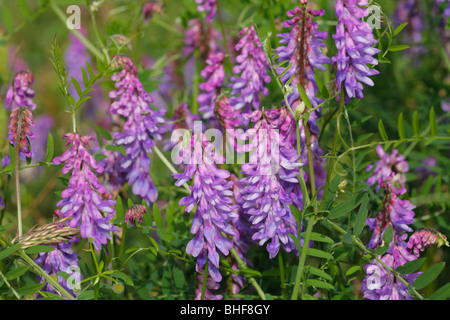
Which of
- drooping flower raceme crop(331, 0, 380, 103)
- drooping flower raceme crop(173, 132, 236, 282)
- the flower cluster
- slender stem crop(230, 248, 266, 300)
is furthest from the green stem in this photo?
drooping flower raceme crop(331, 0, 380, 103)

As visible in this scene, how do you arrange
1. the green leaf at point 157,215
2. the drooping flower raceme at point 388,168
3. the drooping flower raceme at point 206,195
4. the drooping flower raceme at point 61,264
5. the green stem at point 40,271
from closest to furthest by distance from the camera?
the drooping flower raceme at point 206,195 → the green stem at point 40,271 → the drooping flower raceme at point 61,264 → the green leaf at point 157,215 → the drooping flower raceme at point 388,168

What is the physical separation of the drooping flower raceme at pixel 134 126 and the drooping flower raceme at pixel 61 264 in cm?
30

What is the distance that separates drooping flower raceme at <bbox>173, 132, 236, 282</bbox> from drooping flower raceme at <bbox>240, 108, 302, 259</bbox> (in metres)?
0.07

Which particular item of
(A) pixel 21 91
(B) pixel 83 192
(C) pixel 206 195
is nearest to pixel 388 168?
(C) pixel 206 195

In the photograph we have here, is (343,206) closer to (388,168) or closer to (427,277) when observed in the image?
(427,277)

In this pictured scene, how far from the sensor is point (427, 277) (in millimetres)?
1609

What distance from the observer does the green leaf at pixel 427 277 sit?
1590 millimetres

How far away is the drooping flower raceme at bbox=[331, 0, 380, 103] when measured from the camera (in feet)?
5.07

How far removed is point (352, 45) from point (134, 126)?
2.43ft

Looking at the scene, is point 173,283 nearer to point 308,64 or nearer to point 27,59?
point 308,64

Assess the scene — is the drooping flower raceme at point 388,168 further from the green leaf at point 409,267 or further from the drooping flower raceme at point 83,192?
the drooping flower raceme at point 83,192

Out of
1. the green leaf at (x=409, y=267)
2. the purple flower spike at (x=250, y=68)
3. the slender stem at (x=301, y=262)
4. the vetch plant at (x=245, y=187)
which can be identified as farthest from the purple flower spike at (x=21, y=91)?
Answer: the green leaf at (x=409, y=267)
